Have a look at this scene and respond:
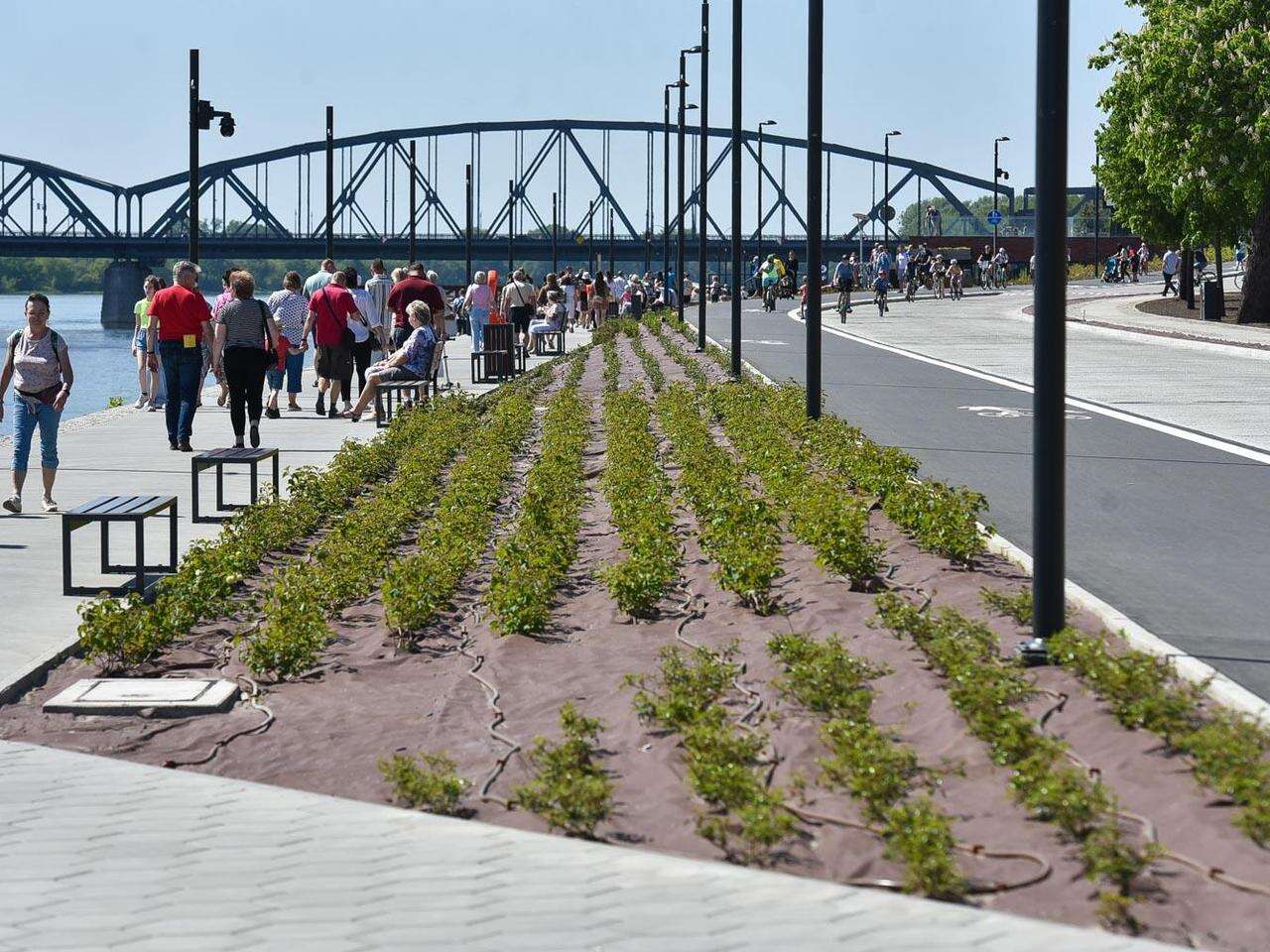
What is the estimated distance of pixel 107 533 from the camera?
34.7 ft

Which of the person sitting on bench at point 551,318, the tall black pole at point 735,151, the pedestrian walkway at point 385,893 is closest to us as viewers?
the pedestrian walkway at point 385,893

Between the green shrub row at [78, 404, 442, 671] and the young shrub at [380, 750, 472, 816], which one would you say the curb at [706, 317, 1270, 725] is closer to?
the young shrub at [380, 750, 472, 816]

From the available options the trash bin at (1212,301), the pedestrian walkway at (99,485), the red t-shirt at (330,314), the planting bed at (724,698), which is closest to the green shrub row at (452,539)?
the planting bed at (724,698)

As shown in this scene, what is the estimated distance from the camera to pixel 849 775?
6285 mm

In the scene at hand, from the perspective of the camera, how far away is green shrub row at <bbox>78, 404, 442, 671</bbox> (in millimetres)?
8539

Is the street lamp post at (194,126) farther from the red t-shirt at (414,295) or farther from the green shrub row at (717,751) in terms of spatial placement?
the green shrub row at (717,751)

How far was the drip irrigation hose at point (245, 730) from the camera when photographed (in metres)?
7.01

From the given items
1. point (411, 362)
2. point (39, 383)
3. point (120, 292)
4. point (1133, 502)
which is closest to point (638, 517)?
point (1133, 502)

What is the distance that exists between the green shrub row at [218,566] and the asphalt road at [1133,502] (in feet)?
14.7

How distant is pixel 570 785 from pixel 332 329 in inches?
685

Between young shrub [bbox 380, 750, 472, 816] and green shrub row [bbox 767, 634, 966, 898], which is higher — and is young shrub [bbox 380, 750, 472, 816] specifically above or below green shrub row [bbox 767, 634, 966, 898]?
below

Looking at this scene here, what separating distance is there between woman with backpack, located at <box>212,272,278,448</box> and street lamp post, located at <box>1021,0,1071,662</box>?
10820 millimetres

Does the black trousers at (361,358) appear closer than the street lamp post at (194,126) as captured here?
Yes

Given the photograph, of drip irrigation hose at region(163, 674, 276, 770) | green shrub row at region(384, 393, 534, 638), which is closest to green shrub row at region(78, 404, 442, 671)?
drip irrigation hose at region(163, 674, 276, 770)
